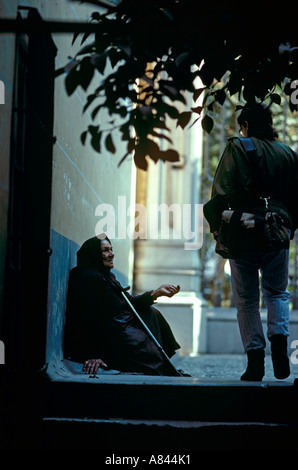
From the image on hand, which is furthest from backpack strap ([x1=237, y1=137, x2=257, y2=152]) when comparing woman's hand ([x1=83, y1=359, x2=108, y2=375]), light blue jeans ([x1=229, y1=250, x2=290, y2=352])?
woman's hand ([x1=83, y1=359, x2=108, y2=375])

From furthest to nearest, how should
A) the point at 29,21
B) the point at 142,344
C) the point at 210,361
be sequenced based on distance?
the point at 210,361 < the point at 142,344 < the point at 29,21

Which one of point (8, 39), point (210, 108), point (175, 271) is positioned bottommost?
point (175, 271)

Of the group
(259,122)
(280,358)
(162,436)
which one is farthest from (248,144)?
(162,436)

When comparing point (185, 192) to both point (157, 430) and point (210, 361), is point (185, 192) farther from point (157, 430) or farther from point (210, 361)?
point (157, 430)

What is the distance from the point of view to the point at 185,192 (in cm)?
1253

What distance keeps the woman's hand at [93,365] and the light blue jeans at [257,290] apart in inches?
57.7

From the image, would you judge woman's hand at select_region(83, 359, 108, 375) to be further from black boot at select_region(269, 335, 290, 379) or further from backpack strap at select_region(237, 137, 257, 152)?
backpack strap at select_region(237, 137, 257, 152)

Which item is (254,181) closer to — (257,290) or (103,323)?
(257,290)

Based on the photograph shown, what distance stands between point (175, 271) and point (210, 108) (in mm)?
7330

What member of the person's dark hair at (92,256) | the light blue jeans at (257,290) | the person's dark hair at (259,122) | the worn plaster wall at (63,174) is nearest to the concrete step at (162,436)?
the light blue jeans at (257,290)

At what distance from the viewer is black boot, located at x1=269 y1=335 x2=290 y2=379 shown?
4938 mm

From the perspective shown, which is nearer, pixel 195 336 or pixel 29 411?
pixel 29 411

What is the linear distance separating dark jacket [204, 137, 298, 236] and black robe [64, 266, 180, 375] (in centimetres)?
166

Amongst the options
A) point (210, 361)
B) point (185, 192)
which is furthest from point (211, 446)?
point (185, 192)
